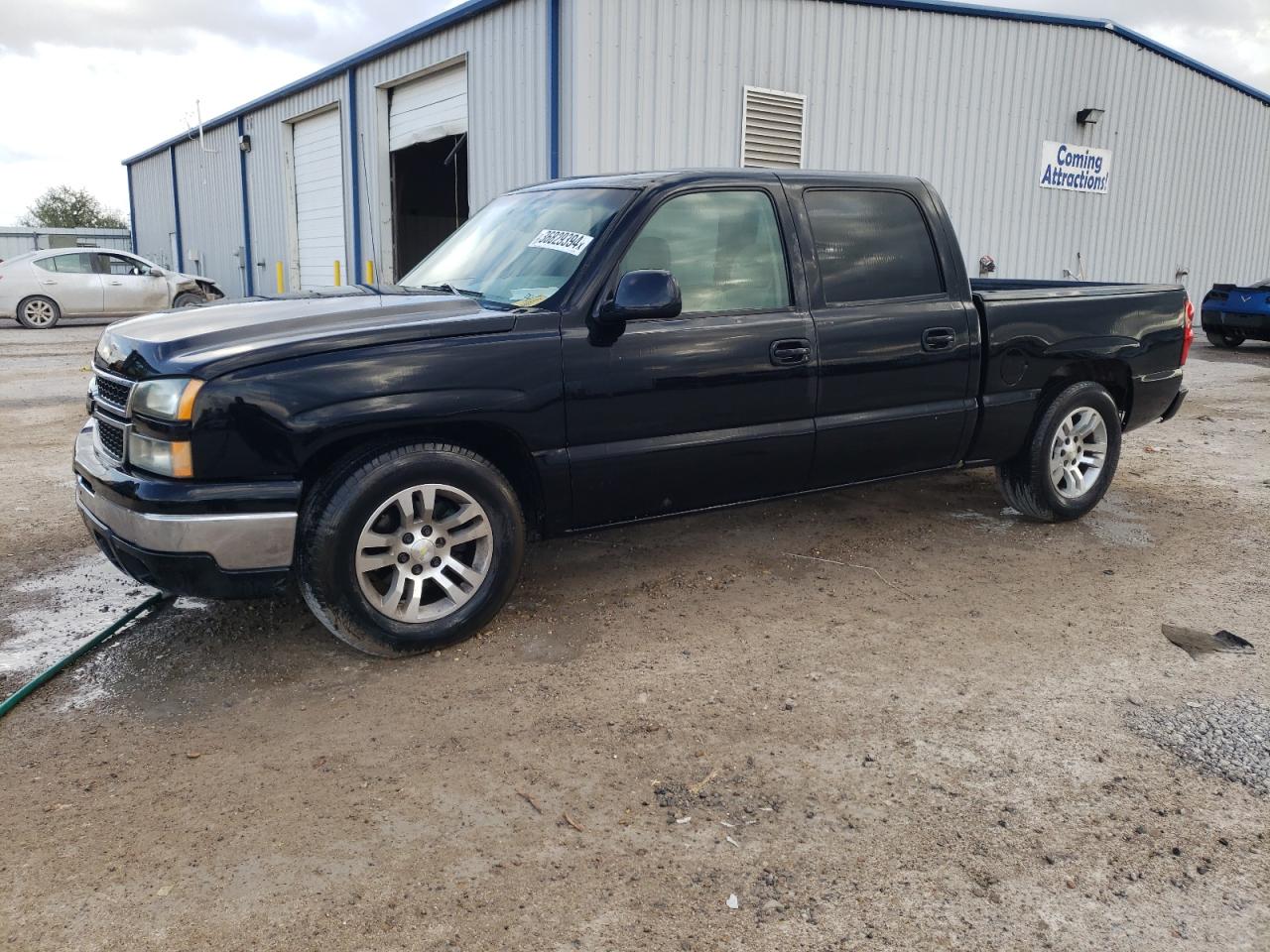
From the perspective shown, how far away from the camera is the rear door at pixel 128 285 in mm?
19156

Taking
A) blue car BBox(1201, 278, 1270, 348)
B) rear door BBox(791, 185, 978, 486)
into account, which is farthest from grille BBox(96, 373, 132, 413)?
blue car BBox(1201, 278, 1270, 348)

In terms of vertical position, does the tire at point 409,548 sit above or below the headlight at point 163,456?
below

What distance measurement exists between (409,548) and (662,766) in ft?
4.24

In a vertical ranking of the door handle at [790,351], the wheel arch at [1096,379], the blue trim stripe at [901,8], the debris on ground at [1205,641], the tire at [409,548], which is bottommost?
the debris on ground at [1205,641]

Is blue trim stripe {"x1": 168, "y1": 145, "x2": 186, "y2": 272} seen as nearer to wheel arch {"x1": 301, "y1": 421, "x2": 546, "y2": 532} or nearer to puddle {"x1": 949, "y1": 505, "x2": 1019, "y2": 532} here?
puddle {"x1": 949, "y1": 505, "x2": 1019, "y2": 532}

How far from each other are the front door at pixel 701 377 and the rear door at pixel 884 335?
0.15 meters

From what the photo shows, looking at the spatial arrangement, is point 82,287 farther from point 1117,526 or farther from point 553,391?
point 1117,526

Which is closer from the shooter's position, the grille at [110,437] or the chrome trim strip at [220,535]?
the chrome trim strip at [220,535]

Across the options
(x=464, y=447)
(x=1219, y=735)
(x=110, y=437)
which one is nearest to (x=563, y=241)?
(x=464, y=447)

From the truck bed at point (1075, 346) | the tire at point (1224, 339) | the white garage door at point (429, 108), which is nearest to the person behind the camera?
the truck bed at point (1075, 346)

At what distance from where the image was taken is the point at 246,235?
66.4 ft

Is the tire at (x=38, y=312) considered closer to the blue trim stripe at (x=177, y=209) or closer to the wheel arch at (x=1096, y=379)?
the blue trim stripe at (x=177, y=209)

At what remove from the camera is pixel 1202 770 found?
3057 mm

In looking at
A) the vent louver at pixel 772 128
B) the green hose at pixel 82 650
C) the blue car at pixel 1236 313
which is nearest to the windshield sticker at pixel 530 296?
the green hose at pixel 82 650
